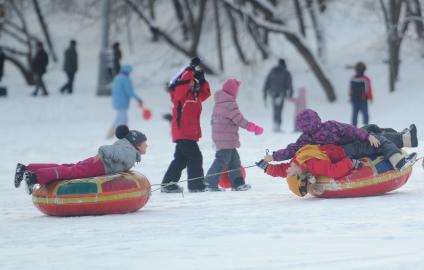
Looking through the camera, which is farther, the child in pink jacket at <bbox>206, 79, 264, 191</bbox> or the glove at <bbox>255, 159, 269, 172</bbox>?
the child in pink jacket at <bbox>206, 79, 264, 191</bbox>

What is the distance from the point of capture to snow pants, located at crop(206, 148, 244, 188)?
1372 centimetres

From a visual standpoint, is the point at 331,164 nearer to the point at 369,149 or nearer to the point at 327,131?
the point at 327,131

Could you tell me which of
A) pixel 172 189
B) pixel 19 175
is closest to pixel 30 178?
pixel 19 175

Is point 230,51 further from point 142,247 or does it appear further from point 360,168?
point 142,247

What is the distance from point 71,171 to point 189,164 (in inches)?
109

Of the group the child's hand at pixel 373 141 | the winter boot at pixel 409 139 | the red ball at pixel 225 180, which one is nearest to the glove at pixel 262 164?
the child's hand at pixel 373 141

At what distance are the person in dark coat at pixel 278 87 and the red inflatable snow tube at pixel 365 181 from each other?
Result: 12.8 metres

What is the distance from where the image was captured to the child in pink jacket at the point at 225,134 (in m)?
13.7

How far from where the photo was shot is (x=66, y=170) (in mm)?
11055

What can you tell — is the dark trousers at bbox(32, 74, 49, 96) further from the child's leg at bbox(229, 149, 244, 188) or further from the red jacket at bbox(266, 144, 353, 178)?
the red jacket at bbox(266, 144, 353, 178)

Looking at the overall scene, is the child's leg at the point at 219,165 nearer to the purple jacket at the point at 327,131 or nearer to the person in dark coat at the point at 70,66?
the purple jacket at the point at 327,131

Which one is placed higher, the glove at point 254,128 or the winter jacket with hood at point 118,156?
the glove at point 254,128

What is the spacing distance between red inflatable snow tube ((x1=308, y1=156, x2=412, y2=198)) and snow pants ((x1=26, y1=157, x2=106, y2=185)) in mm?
2218

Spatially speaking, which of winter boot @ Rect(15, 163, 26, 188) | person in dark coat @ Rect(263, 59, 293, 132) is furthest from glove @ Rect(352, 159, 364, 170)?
person in dark coat @ Rect(263, 59, 293, 132)
